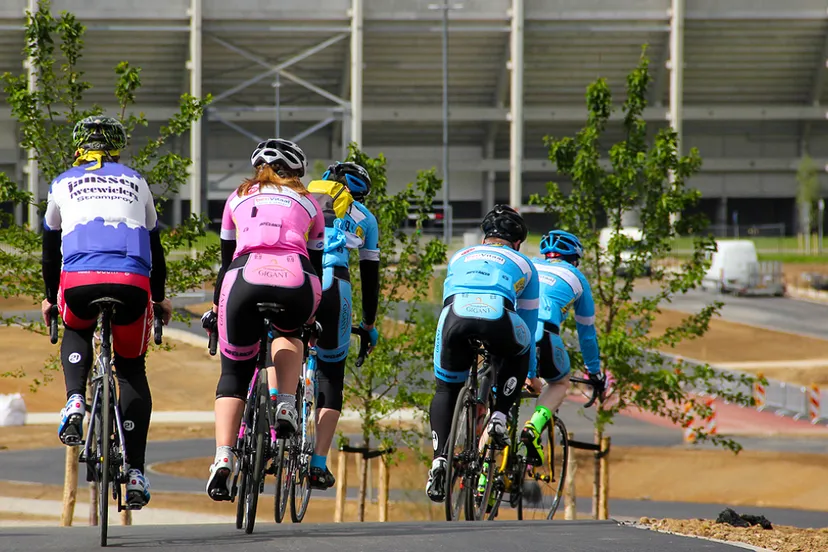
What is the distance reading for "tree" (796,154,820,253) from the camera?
66.3 m

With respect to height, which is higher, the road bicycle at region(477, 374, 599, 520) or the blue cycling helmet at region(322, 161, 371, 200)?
the blue cycling helmet at region(322, 161, 371, 200)

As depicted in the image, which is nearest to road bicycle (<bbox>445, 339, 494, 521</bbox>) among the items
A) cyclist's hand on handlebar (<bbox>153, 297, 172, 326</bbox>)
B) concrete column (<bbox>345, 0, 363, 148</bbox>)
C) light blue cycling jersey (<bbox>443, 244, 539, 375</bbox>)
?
light blue cycling jersey (<bbox>443, 244, 539, 375</bbox>)

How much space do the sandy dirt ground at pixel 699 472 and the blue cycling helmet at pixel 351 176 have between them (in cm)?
1272

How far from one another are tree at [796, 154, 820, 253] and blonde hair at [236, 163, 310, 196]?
61.3m

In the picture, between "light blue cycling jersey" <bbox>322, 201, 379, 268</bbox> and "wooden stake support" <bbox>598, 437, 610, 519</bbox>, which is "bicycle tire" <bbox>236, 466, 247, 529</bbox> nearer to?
"light blue cycling jersey" <bbox>322, 201, 379, 268</bbox>

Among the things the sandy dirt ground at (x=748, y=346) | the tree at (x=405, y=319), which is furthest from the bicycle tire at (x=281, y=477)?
the sandy dirt ground at (x=748, y=346)

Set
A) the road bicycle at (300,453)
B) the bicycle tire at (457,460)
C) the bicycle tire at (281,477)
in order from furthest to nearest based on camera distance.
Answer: the bicycle tire at (457,460) < the road bicycle at (300,453) < the bicycle tire at (281,477)

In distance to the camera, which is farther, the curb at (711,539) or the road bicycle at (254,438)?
the road bicycle at (254,438)

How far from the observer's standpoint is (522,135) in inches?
2466

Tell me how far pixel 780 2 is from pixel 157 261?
190ft

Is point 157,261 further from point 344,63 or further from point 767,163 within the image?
point 767,163

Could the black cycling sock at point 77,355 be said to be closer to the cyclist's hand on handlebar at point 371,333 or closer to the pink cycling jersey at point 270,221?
the pink cycling jersey at point 270,221

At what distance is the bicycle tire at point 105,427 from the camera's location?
239 inches

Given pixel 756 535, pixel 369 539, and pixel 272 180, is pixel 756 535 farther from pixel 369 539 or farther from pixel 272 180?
pixel 272 180
